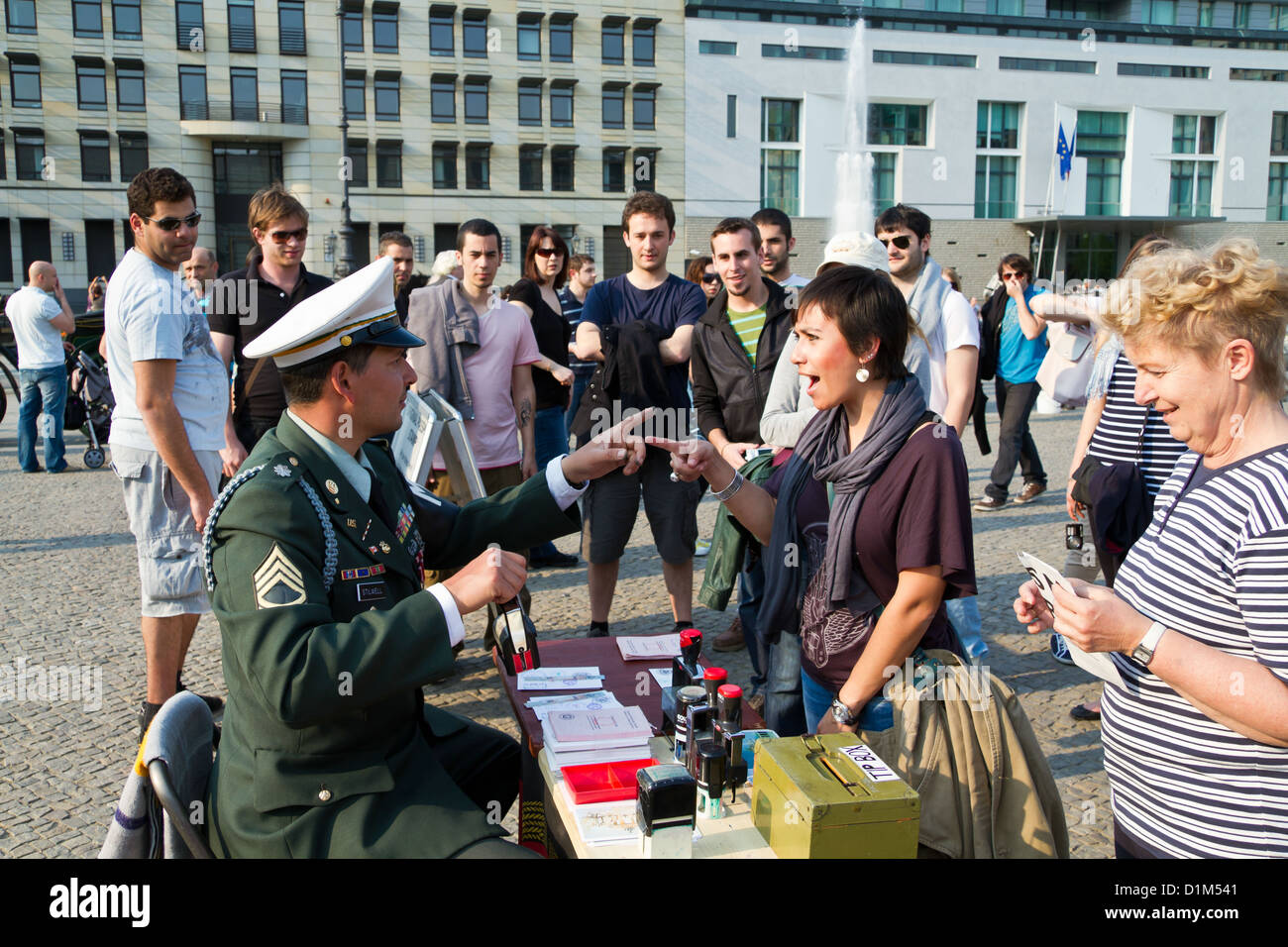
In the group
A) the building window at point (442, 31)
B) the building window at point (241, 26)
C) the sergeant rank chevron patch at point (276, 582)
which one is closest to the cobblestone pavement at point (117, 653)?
the sergeant rank chevron patch at point (276, 582)

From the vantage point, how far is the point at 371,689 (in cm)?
213

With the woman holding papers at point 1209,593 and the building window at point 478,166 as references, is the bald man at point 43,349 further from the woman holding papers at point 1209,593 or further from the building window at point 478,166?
the building window at point 478,166

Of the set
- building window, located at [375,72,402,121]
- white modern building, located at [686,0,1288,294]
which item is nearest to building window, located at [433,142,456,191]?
building window, located at [375,72,402,121]

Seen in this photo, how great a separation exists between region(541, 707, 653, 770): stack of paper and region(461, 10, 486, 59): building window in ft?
156

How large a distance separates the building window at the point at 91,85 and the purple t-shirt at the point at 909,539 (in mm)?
48631

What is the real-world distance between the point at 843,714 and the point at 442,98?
1861 inches

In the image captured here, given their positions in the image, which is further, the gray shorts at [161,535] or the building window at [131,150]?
the building window at [131,150]

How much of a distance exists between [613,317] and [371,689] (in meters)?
3.68

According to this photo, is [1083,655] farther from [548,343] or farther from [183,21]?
[183,21]

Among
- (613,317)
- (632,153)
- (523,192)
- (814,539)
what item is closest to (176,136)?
(523,192)

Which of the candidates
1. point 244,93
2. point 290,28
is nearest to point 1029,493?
point 244,93

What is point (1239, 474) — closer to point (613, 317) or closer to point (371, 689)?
point (371, 689)

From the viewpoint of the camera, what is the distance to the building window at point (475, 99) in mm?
45219

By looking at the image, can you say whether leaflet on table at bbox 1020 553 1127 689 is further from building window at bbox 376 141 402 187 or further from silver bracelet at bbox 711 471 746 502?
building window at bbox 376 141 402 187
